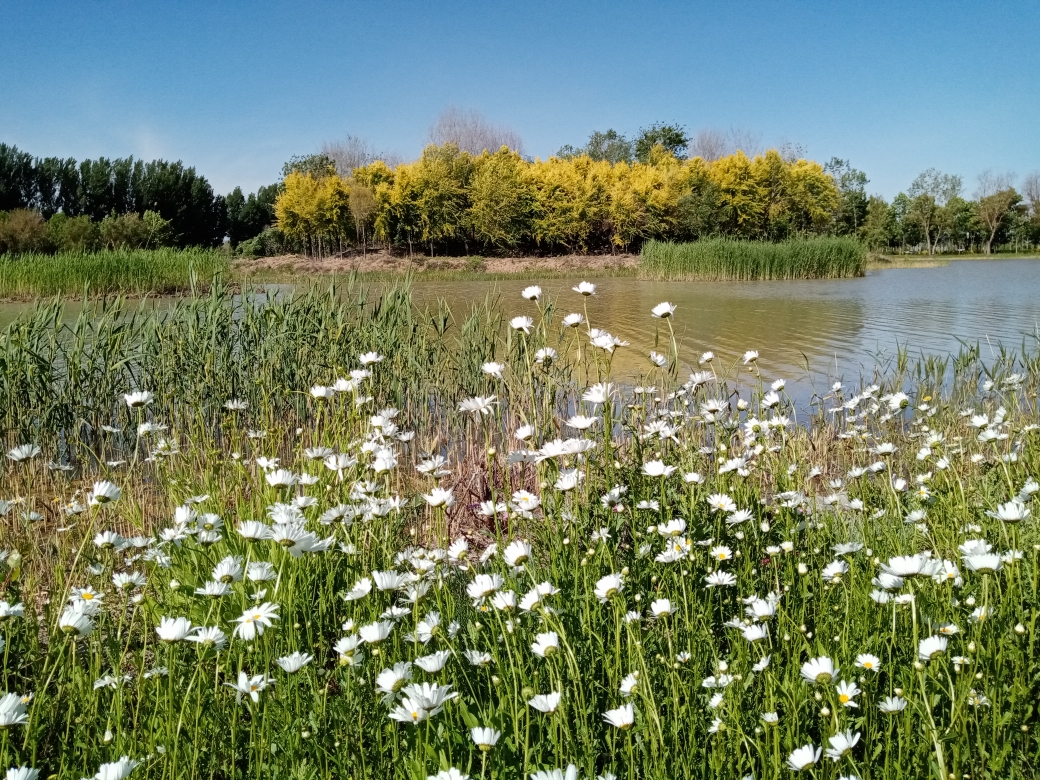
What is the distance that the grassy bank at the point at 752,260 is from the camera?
981 inches

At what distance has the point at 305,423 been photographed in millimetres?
5688

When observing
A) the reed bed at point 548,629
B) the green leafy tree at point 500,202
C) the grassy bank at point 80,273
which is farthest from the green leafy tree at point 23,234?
the reed bed at point 548,629

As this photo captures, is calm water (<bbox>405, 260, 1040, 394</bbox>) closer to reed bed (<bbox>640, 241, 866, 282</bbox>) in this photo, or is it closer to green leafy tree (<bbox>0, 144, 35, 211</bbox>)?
reed bed (<bbox>640, 241, 866, 282</bbox>)

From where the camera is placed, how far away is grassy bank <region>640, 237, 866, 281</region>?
24.9 meters

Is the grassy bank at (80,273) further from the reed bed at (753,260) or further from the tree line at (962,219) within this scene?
the tree line at (962,219)

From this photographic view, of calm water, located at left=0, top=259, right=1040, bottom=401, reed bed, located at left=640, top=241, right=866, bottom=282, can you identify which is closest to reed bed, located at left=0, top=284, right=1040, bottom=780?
calm water, located at left=0, top=259, right=1040, bottom=401

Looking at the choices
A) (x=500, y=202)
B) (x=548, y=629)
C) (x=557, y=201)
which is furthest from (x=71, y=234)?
(x=548, y=629)

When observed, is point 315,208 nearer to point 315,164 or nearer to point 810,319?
point 315,164

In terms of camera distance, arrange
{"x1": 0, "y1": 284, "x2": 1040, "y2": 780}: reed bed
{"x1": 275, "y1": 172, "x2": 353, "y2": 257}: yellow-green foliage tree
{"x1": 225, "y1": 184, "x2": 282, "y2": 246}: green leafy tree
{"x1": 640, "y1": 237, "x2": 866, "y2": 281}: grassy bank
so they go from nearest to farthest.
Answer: {"x1": 0, "y1": 284, "x2": 1040, "y2": 780}: reed bed
{"x1": 640, "y1": 237, "x2": 866, "y2": 281}: grassy bank
{"x1": 275, "y1": 172, "x2": 353, "y2": 257}: yellow-green foliage tree
{"x1": 225, "y1": 184, "x2": 282, "y2": 246}: green leafy tree

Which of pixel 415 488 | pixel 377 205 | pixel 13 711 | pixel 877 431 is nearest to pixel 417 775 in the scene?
pixel 13 711

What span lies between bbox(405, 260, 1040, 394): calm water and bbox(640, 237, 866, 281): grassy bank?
1429 millimetres

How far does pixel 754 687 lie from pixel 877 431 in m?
4.15

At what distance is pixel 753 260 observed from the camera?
25062mm

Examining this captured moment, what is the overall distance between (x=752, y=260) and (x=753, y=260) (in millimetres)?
54
